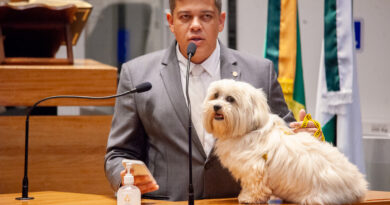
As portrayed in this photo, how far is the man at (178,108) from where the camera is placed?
2070mm

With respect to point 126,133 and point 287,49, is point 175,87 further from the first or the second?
point 287,49

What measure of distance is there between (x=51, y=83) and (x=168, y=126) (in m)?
1.29

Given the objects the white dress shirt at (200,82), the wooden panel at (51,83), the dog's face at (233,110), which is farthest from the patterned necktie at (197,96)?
the wooden panel at (51,83)

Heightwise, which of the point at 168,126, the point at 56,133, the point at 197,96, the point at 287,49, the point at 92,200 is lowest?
the point at 92,200

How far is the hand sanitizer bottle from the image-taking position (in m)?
1.72

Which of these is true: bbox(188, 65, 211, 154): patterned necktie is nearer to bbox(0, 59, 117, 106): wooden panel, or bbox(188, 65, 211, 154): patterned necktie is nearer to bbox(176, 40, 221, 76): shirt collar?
bbox(176, 40, 221, 76): shirt collar

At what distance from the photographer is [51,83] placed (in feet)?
10.2

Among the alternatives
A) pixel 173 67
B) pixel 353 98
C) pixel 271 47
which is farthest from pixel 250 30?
pixel 173 67

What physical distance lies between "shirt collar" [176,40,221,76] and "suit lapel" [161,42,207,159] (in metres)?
0.03

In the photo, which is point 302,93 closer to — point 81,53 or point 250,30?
point 250,30

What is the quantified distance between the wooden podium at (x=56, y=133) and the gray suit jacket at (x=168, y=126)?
38.4 inches

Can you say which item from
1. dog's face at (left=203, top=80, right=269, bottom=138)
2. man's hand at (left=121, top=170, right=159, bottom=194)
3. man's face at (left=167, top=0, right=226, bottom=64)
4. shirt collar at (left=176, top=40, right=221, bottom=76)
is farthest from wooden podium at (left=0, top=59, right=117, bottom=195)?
dog's face at (left=203, top=80, right=269, bottom=138)

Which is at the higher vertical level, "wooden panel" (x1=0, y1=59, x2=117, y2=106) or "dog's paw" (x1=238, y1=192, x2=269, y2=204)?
"wooden panel" (x1=0, y1=59, x2=117, y2=106)

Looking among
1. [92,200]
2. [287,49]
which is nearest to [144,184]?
[92,200]
